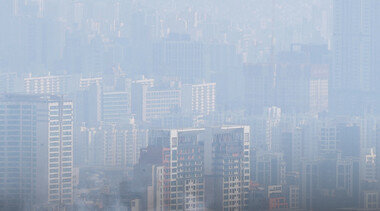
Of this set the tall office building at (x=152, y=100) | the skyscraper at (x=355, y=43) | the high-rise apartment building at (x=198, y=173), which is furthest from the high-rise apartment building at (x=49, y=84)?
the skyscraper at (x=355, y=43)

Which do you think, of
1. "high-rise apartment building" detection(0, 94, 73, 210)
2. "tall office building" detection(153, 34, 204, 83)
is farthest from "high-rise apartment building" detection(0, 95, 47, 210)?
"tall office building" detection(153, 34, 204, 83)

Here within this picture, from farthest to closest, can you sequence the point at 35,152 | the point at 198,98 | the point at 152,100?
the point at 198,98
the point at 152,100
the point at 35,152

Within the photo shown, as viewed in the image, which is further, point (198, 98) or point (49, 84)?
point (198, 98)

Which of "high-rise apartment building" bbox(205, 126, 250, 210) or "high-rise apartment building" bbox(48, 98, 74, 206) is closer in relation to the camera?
"high-rise apartment building" bbox(205, 126, 250, 210)

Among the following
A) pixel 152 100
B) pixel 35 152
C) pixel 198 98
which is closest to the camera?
pixel 35 152

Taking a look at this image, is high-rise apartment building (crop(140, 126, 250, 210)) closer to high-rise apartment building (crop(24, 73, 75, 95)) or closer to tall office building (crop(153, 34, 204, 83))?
high-rise apartment building (crop(24, 73, 75, 95))

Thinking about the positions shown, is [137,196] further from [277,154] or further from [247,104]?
[247,104]

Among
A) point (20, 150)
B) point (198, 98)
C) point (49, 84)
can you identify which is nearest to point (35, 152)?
point (20, 150)

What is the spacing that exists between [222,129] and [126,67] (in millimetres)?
5265

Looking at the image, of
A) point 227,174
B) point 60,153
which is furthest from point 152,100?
point 227,174

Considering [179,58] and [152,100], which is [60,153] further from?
[179,58]

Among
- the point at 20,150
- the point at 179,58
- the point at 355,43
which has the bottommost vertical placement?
the point at 20,150

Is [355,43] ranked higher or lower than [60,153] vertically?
higher

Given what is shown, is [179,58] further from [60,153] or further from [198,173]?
[198,173]
